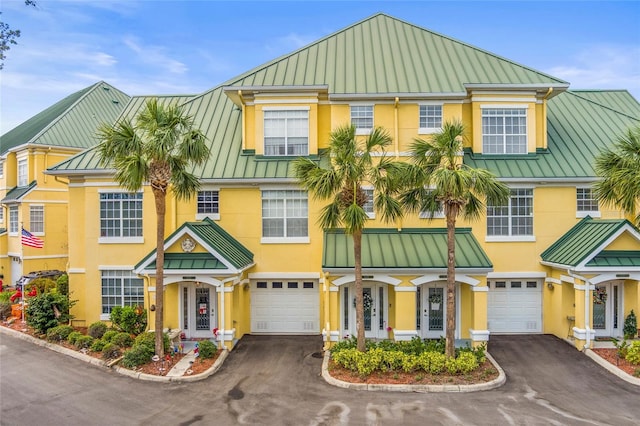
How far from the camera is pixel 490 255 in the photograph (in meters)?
20.0

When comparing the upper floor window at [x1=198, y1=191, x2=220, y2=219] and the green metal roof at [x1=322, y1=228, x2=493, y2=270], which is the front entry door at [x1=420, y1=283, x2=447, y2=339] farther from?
the upper floor window at [x1=198, y1=191, x2=220, y2=219]

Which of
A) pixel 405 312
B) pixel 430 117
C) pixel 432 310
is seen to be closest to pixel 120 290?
pixel 405 312

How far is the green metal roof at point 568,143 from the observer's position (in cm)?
2000

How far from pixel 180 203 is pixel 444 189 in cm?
1259

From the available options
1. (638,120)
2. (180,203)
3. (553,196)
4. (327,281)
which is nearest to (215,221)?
(180,203)

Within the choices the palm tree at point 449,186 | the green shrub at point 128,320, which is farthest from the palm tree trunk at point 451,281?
the green shrub at point 128,320

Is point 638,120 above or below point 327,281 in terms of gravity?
above

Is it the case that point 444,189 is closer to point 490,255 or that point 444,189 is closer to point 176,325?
point 490,255

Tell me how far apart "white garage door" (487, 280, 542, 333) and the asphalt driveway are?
9.70 feet

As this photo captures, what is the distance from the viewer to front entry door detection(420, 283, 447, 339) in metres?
18.8

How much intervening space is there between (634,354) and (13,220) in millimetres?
37976

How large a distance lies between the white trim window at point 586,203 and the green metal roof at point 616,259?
126 inches

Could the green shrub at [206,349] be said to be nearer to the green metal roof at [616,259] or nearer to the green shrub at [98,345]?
the green shrub at [98,345]

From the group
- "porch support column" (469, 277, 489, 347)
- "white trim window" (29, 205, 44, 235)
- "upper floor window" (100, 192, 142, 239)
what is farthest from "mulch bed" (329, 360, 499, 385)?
"white trim window" (29, 205, 44, 235)
